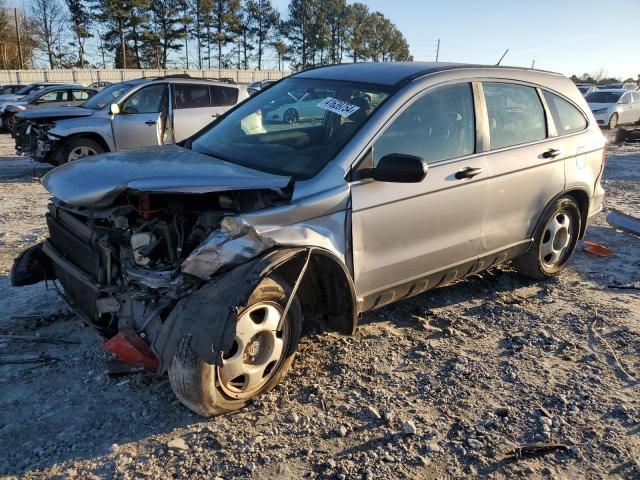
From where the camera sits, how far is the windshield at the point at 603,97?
828 inches

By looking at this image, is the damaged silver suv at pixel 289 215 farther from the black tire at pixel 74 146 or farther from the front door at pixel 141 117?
the black tire at pixel 74 146

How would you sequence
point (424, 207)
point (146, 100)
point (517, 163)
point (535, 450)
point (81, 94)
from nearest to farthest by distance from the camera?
point (535, 450)
point (424, 207)
point (517, 163)
point (146, 100)
point (81, 94)

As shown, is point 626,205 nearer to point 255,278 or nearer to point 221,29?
point 255,278

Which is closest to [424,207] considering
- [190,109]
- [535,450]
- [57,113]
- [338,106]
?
[338,106]

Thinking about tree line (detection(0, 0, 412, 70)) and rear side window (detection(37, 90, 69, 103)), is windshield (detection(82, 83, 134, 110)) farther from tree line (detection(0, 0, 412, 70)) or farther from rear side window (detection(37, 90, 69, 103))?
tree line (detection(0, 0, 412, 70))

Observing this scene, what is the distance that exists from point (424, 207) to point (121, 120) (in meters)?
7.69

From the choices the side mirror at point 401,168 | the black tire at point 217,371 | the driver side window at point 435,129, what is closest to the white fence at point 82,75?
the driver side window at point 435,129

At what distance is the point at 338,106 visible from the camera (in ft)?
12.6

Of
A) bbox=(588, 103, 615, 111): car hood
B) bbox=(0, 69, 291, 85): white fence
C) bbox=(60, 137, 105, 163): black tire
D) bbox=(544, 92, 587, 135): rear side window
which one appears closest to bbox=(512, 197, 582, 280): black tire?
bbox=(544, 92, 587, 135): rear side window

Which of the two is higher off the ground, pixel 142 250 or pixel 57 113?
pixel 57 113

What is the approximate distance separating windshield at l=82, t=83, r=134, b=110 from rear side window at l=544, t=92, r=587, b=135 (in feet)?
25.5

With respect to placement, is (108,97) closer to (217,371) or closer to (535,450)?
(217,371)

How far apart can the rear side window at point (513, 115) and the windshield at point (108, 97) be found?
7.70 meters

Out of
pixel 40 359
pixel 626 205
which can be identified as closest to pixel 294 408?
pixel 40 359
